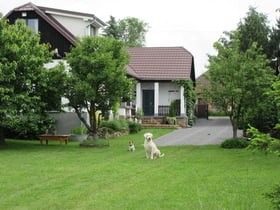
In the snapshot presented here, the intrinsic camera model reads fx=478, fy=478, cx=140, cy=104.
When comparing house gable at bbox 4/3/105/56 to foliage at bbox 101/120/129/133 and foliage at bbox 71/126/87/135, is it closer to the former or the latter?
foliage at bbox 101/120/129/133

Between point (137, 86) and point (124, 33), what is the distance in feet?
155

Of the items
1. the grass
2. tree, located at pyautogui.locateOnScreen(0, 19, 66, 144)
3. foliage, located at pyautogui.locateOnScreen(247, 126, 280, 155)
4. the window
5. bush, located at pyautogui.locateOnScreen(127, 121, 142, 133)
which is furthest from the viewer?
bush, located at pyautogui.locateOnScreen(127, 121, 142, 133)

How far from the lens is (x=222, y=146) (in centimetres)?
2069

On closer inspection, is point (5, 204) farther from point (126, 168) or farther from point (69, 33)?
point (69, 33)

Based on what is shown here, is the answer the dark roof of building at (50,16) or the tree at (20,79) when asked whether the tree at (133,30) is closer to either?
the dark roof of building at (50,16)

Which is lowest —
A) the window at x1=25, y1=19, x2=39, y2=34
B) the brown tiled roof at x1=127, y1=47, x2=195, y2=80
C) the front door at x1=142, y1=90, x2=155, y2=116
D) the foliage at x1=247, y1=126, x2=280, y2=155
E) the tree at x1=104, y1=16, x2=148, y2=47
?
the foliage at x1=247, y1=126, x2=280, y2=155

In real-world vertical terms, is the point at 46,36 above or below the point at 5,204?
above

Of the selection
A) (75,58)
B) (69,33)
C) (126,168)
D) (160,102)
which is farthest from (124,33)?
(126,168)

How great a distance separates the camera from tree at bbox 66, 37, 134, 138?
21.0m

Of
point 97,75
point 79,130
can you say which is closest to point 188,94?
point 79,130

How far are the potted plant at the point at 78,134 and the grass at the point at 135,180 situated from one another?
273 inches

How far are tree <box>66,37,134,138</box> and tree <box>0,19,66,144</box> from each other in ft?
4.45

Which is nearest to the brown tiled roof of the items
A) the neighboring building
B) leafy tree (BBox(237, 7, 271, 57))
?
the neighboring building

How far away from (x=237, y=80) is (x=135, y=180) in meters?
10.0
